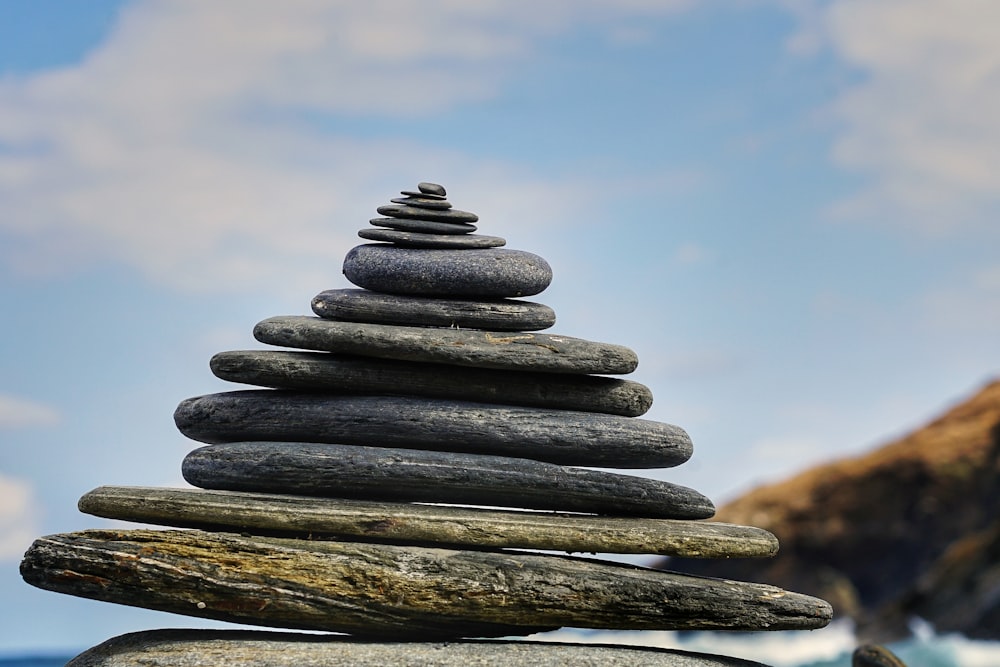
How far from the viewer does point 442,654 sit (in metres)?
7.70

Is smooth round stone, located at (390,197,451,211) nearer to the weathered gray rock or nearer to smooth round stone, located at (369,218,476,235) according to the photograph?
smooth round stone, located at (369,218,476,235)

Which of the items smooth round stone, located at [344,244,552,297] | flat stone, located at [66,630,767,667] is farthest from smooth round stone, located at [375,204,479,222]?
flat stone, located at [66,630,767,667]

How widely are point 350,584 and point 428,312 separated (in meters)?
2.23

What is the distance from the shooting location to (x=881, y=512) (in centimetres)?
2761

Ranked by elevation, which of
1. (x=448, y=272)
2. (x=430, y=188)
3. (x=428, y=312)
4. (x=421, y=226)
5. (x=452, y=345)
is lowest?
(x=452, y=345)

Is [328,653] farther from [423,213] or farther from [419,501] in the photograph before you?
[423,213]

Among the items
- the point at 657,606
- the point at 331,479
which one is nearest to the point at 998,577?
the point at 657,606

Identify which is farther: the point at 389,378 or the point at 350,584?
the point at 389,378

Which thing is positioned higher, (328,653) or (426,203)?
(426,203)

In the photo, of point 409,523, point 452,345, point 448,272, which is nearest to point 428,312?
point 448,272

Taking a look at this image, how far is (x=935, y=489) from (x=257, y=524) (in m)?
23.4

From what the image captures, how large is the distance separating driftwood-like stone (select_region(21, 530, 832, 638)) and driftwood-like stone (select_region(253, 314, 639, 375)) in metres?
1.44

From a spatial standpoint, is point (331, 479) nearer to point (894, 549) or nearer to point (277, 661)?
point (277, 661)

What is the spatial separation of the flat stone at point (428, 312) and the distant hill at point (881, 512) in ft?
60.5
